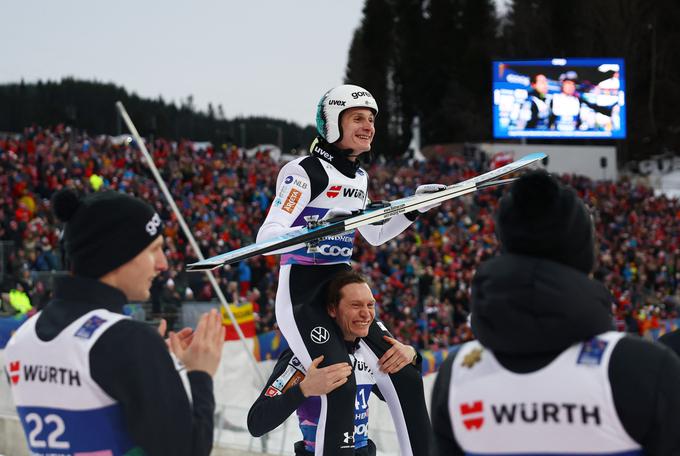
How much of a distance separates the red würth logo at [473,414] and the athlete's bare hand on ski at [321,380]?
8.99 ft

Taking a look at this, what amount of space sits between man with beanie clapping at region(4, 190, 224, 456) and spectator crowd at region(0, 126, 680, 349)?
35.2 feet

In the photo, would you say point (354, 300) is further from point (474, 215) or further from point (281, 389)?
point (474, 215)

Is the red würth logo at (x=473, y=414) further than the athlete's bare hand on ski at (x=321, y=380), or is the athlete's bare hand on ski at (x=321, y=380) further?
the athlete's bare hand on ski at (x=321, y=380)

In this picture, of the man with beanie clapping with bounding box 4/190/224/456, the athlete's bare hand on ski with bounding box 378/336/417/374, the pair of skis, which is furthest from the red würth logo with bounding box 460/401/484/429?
the athlete's bare hand on ski with bounding box 378/336/417/374

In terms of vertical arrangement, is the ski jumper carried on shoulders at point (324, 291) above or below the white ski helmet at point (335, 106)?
below

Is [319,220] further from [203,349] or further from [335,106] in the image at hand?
[203,349]

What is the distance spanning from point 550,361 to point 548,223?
15.1 inches

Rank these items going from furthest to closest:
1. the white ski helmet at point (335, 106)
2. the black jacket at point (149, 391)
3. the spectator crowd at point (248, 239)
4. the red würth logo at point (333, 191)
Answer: the spectator crowd at point (248, 239), the white ski helmet at point (335, 106), the red würth logo at point (333, 191), the black jacket at point (149, 391)

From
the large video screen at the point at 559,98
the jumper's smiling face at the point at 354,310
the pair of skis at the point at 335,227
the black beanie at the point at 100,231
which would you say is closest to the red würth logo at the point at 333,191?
the pair of skis at the point at 335,227

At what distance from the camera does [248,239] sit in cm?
2264

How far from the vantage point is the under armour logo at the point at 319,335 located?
566cm

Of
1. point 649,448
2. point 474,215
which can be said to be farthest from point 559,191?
point 474,215

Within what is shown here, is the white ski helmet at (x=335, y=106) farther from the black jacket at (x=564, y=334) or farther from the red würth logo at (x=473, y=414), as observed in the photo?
the red würth logo at (x=473, y=414)

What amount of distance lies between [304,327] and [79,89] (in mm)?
34735
